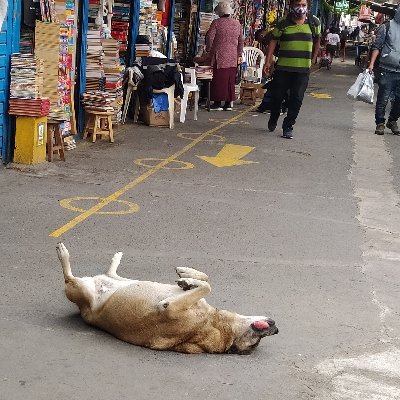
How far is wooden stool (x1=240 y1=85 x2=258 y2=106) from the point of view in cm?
1859

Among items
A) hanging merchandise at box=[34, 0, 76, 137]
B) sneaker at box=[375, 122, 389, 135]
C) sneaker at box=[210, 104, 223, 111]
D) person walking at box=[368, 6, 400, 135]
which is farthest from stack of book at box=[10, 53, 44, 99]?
sneaker at box=[210, 104, 223, 111]

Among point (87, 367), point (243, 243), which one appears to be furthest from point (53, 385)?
point (243, 243)

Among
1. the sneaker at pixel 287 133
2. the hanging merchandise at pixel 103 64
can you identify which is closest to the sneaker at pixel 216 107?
the sneaker at pixel 287 133

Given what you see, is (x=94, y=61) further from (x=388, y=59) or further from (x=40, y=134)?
(x=388, y=59)

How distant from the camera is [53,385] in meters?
4.28

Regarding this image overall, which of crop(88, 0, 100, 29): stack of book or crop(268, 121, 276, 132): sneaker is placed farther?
crop(268, 121, 276, 132): sneaker

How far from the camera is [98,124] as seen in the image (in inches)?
474

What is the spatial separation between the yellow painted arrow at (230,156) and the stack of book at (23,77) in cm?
255

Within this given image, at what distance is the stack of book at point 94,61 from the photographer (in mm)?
12242

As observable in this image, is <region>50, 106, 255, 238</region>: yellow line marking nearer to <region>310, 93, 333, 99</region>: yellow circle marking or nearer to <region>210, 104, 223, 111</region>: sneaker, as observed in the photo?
<region>210, 104, 223, 111</region>: sneaker

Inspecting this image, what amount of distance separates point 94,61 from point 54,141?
2.21 meters

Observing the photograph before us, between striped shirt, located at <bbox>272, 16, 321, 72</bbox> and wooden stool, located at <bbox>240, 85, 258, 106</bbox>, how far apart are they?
4.92m

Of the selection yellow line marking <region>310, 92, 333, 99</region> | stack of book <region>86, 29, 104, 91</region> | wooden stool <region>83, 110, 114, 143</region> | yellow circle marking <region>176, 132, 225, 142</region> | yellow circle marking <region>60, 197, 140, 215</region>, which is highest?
stack of book <region>86, 29, 104, 91</region>

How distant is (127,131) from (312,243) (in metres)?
6.12
